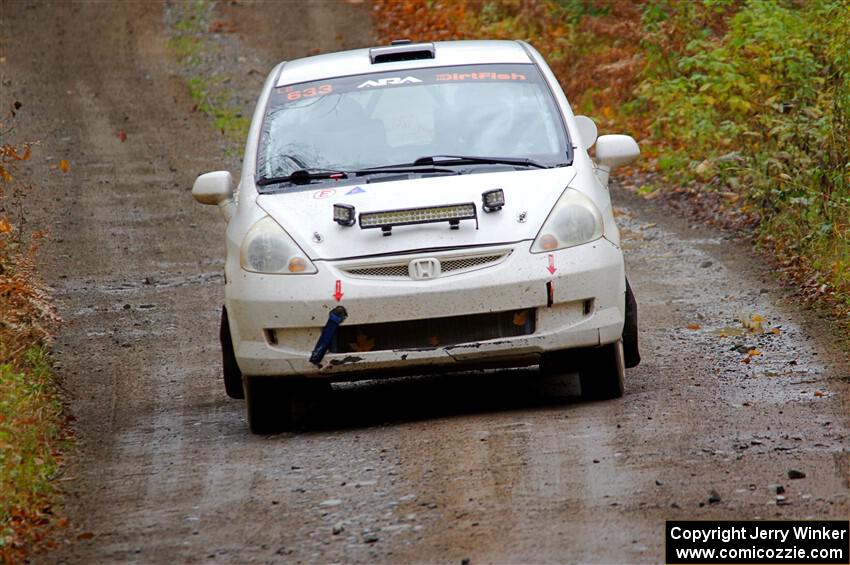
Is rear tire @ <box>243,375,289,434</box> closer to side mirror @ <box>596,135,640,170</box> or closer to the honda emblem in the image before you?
the honda emblem

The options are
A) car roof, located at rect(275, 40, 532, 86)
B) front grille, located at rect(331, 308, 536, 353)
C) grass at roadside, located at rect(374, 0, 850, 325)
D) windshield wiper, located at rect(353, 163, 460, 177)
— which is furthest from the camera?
grass at roadside, located at rect(374, 0, 850, 325)

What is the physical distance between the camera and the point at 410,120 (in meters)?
8.12

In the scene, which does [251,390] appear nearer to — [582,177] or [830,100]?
[582,177]

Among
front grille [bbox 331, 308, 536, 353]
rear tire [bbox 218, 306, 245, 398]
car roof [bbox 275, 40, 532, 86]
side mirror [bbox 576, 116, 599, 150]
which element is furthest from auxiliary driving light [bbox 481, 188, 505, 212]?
rear tire [bbox 218, 306, 245, 398]

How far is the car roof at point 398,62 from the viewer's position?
8.55 metres

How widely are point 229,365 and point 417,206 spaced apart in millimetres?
1645

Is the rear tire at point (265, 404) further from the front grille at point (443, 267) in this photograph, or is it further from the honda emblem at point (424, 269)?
the honda emblem at point (424, 269)

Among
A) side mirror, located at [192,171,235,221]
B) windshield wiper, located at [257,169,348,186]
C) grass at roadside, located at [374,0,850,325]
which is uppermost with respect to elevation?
windshield wiper, located at [257,169,348,186]

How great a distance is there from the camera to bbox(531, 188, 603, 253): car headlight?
707 centimetres

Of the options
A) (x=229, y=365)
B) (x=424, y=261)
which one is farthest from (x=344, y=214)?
(x=229, y=365)

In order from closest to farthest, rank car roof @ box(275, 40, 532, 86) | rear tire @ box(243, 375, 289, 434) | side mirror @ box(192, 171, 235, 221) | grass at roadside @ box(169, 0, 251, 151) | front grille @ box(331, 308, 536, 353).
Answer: front grille @ box(331, 308, 536, 353) → rear tire @ box(243, 375, 289, 434) → side mirror @ box(192, 171, 235, 221) → car roof @ box(275, 40, 532, 86) → grass at roadside @ box(169, 0, 251, 151)

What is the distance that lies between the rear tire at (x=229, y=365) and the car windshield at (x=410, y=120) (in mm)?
858

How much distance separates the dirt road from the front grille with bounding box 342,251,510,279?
753 mm

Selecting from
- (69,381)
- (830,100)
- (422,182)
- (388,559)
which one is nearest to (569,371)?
(422,182)
